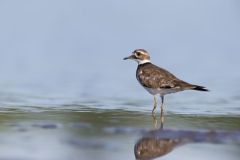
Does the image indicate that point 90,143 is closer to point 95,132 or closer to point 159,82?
point 95,132

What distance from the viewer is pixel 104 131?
37.8ft

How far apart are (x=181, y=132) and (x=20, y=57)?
11594 millimetres

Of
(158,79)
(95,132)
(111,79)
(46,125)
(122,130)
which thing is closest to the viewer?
(95,132)

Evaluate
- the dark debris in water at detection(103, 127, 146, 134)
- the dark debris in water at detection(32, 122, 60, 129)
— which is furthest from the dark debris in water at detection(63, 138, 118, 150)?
the dark debris in water at detection(32, 122, 60, 129)

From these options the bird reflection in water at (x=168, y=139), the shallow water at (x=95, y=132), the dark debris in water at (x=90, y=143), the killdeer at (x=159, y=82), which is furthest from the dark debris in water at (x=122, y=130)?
the killdeer at (x=159, y=82)

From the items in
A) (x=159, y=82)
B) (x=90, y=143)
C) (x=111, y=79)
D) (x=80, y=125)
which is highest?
(x=111, y=79)

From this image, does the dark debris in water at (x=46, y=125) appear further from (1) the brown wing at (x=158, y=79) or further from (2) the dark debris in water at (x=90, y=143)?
(1) the brown wing at (x=158, y=79)

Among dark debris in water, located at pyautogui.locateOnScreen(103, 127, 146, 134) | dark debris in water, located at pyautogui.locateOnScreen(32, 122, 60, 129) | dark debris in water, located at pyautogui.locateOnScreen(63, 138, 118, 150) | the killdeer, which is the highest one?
the killdeer

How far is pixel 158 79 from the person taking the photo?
48.2 ft

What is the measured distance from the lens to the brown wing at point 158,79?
47.3 ft

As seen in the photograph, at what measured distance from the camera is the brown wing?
567 inches

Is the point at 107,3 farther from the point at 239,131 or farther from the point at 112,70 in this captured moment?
the point at 239,131

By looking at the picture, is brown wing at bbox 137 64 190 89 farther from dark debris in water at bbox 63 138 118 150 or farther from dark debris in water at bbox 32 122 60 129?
dark debris in water at bbox 63 138 118 150

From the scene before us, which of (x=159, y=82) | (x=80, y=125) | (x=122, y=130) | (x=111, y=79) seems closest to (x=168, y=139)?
(x=122, y=130)
